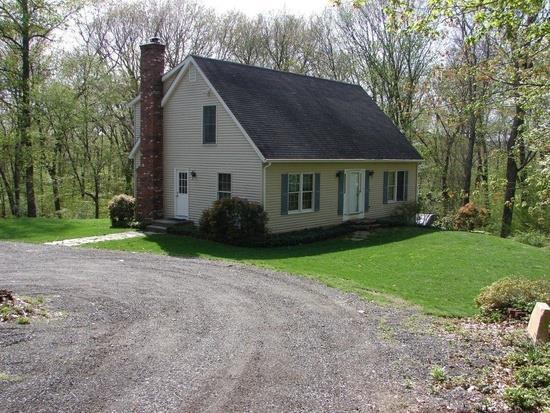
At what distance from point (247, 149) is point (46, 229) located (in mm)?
9414

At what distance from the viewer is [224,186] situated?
66.5 feet

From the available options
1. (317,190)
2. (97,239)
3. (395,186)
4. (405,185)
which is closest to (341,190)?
(317,190)

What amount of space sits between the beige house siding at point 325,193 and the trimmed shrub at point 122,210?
651 centimetres

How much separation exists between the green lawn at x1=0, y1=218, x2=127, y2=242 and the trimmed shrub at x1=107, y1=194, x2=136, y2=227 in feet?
1.75

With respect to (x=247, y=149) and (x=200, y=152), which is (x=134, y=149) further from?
(x=247, y=149)

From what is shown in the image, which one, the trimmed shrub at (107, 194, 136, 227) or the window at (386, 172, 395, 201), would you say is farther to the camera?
the window at (386, 172, 395, 201)

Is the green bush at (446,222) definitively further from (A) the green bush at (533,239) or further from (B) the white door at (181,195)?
(B) the white door at (181,195)

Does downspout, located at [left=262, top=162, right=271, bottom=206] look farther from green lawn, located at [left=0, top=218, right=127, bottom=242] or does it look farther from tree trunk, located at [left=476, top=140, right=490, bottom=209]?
tree trunk, located at [left=476, top=140, right=490, bottom=209]

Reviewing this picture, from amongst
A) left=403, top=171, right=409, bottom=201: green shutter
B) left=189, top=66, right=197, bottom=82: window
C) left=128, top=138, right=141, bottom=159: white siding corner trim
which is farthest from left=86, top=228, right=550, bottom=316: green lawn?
left=189, top=66, right=197, bottom=82: window

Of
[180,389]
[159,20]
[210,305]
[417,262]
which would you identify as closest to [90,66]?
[159,20]

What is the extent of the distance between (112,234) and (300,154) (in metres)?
7.62

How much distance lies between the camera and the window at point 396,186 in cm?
2583

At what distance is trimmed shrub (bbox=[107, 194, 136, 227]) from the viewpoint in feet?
72.9

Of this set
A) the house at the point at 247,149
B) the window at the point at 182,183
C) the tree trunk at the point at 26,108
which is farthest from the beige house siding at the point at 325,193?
the tree trunk at the point at 26,108
